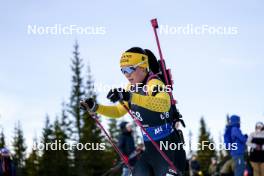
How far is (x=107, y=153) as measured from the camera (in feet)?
172

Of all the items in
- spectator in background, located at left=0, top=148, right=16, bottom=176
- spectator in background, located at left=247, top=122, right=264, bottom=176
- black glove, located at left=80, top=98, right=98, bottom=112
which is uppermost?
black glove, located at left=80, top=98, right=98, bottom=112

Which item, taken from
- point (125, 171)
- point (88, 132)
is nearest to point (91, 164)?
point (88, 132)

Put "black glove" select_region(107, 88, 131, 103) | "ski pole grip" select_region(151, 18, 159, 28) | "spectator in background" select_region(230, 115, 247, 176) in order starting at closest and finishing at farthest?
"black glove" select_region(107, 88, 131, 103) < "ski pole grip" select_region(151, 18, 159, 28) < "spectator in background" select_region(230, 115, 247, 176)

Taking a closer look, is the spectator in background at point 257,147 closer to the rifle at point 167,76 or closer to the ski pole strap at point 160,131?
the rifle at point 167,76

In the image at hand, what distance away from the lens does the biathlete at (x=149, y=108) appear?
5703 millimetres

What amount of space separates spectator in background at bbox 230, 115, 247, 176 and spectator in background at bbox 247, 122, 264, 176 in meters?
0.31

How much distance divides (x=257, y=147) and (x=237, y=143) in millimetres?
565

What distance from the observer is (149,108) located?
5.73m

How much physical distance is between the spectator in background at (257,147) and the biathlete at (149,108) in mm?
5778

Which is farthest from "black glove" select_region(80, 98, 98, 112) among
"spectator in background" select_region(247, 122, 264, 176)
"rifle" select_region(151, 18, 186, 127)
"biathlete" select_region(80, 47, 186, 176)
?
"spectator in background" select_region(247, 122, 264, 176)

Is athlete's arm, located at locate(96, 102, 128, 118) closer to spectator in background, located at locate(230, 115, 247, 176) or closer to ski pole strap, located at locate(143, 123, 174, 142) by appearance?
ski pole strap, located at locate(143, 123, 174, 142)

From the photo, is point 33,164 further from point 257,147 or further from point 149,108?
point 149,108

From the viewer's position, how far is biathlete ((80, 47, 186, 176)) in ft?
18.7

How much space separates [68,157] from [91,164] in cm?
364
